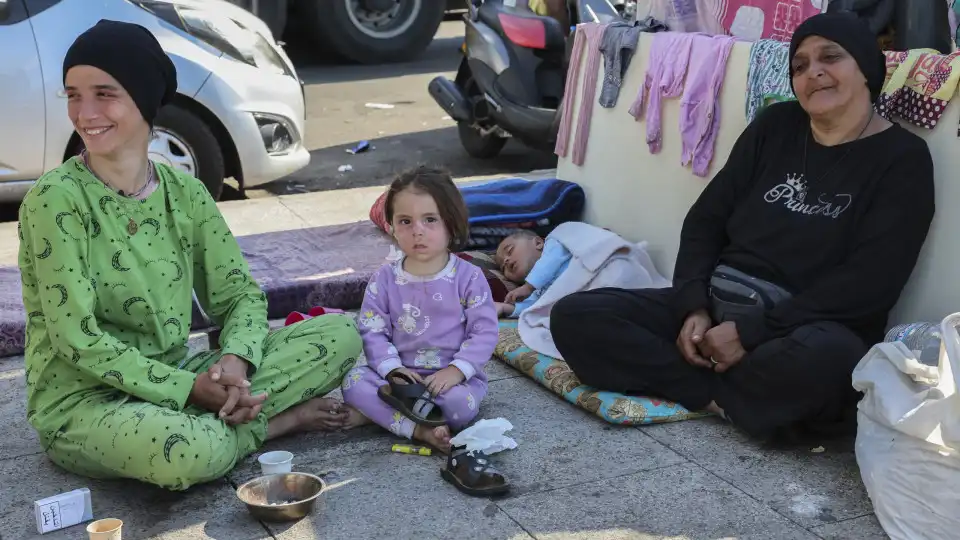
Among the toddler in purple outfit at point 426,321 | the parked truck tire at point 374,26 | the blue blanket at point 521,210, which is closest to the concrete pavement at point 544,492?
the toddler in purple outfit at point 426,321

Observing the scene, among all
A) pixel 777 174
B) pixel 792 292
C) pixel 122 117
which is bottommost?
pixel 792 292

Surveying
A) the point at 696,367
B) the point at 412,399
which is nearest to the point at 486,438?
the point at 412,399

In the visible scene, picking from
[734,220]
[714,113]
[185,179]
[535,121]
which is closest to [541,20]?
[535,121]

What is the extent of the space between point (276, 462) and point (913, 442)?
1.69m

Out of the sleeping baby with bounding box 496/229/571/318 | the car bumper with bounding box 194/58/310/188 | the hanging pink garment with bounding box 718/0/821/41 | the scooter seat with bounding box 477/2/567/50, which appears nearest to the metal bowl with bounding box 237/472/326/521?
the sleeping baby with bounding box 496/229/571/318

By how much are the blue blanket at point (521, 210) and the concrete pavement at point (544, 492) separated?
5.78 ft

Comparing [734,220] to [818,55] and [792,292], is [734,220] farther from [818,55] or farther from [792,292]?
[818,55]

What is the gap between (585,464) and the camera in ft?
11.6

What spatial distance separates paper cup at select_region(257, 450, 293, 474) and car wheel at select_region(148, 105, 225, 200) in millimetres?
3203

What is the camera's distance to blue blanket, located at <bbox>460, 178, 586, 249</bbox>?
559 cm

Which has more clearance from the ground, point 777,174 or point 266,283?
point 777,174

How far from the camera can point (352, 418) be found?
3.77 metres

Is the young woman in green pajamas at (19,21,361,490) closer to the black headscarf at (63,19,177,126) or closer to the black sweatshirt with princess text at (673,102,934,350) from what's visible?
the black headscarf at (63,19,177,126)

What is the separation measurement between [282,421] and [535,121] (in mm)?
4132
